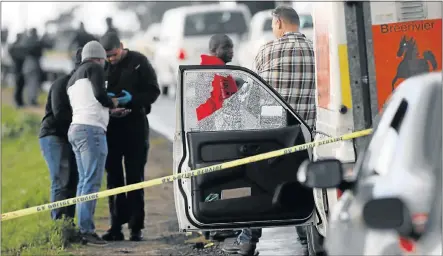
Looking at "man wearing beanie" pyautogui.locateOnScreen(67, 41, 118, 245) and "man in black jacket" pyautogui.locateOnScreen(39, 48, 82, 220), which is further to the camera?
"man in black jacket" pyautogui.locateOnScreen(39, 48, 82, 220)

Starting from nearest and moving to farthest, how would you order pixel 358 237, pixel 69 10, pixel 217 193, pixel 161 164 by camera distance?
pixel 358 237
pixel 217 193
pixel 161 164
pixel 69 10

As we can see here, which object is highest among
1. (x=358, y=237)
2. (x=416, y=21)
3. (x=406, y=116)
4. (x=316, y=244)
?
(x=416, y=21)

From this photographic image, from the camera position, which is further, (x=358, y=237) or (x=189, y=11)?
(x=189, y=11)

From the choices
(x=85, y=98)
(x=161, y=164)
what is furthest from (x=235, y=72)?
(x=161, y=164)

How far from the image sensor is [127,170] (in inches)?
416

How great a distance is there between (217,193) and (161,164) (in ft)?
27.2

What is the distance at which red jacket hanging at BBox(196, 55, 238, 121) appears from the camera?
26.2ft

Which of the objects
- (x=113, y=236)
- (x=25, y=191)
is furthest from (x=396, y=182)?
(x=25, y=191)

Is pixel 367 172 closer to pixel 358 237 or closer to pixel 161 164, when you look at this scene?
pixel 358 237

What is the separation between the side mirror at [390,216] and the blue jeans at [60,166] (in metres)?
6.28

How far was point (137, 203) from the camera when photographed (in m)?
10.7

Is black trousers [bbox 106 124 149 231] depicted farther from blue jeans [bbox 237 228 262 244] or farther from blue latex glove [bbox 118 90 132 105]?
blue jeans [bbox 237 228 262 244]

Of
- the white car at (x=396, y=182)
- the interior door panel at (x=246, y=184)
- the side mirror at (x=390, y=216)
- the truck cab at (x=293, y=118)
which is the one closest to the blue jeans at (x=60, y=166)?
the truck cab at (x=293, y=118)

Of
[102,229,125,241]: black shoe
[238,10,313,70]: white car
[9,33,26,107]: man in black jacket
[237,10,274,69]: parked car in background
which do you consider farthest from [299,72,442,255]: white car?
[9,33,26,107]: man in black jacket
